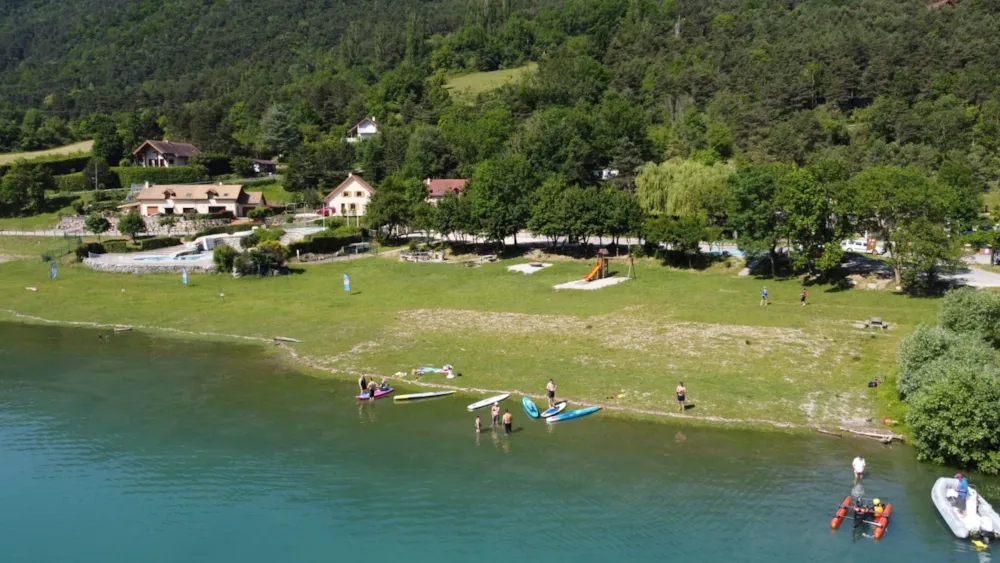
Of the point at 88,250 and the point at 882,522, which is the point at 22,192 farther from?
the point at 882,522

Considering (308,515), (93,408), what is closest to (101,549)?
(308,515)

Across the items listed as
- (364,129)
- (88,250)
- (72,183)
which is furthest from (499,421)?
(364,129)

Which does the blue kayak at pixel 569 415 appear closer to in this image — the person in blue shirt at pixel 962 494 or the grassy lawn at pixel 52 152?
the person in blue shirt at pixel 962 494

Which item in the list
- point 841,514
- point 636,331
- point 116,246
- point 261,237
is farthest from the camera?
point 116,246

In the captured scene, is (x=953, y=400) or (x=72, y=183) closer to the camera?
(x=953, y=400)

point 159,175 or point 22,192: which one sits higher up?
point 159,175

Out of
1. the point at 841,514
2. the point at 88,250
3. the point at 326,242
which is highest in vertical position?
the point at 88,250

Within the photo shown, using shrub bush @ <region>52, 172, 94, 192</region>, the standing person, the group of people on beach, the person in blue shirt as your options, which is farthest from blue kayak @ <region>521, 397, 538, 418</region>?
shrub bush @ <region>52, 172, 94, 192</region>
